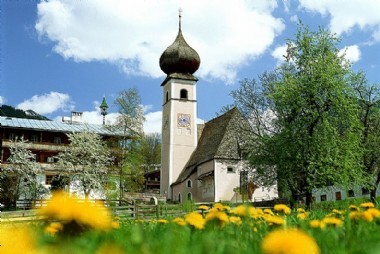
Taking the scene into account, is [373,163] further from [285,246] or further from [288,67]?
[285,246]

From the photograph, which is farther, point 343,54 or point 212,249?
point 343,54

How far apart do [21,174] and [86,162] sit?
254 inches

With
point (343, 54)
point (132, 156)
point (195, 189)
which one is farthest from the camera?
point (195, 189)

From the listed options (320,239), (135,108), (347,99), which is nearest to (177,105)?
(135,108)

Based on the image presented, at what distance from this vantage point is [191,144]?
53.8 m

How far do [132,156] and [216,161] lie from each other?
28.3ft

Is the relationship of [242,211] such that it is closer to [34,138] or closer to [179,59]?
[34,138]

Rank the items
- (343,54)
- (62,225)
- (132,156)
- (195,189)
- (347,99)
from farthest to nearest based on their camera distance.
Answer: (195,189) < (132,156) < (343,54) < (347,99) < (62,225)

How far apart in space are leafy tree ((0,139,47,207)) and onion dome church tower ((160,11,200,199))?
1545cm

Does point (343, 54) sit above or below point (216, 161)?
above

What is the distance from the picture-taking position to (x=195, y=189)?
162 feet

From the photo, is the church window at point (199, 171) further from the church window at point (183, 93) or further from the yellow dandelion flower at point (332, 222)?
the yellow dandelion flower at point (332, 222)

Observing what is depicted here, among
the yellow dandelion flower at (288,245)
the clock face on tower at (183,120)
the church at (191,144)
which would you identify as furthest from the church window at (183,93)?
the yellow dandelion flower at (288,245)

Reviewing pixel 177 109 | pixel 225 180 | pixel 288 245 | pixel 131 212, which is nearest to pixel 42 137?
pixel 177 109
